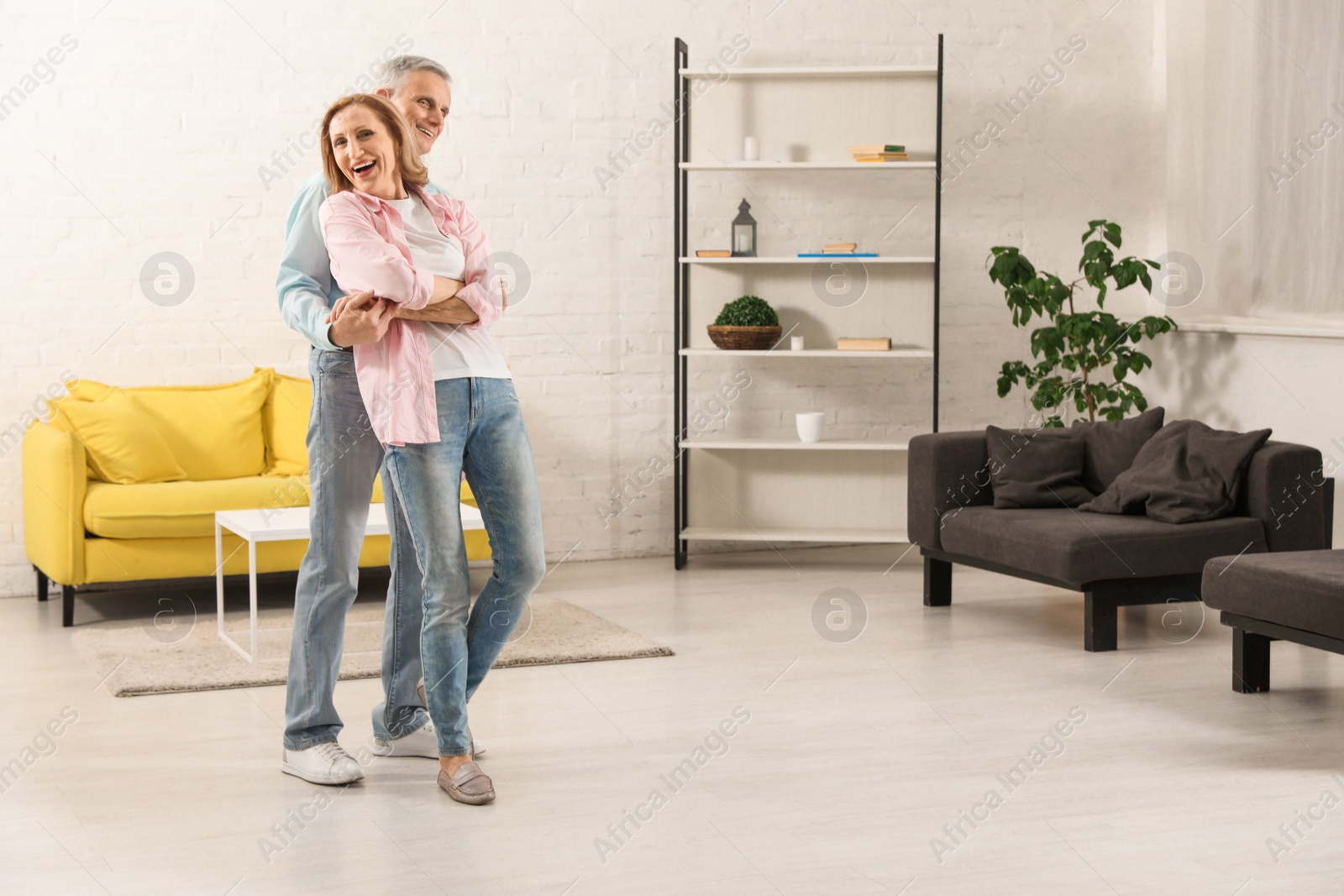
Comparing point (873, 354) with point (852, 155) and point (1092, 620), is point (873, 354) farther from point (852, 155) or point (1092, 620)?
point (1092, 620)

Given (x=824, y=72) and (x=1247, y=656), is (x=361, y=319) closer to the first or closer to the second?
(x=1247, y=656)

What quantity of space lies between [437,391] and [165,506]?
244 centimetres

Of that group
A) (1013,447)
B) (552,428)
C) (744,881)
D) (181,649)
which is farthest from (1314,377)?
(181,649)

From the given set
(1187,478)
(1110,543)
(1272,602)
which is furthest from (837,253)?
(1272,602)

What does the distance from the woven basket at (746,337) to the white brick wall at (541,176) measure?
408 mm

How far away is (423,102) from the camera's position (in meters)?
2.84

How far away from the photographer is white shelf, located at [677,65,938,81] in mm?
5598

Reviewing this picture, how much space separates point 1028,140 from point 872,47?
2.69ft

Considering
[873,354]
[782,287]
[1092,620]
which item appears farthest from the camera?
[782,287]

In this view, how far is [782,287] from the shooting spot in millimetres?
5988

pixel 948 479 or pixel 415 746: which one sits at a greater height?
pixel 948 479

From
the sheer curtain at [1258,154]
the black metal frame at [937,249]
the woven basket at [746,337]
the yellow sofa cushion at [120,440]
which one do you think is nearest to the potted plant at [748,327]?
the woven basket at [746,337]

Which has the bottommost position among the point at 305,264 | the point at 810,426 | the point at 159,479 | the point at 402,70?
the point at 159,479

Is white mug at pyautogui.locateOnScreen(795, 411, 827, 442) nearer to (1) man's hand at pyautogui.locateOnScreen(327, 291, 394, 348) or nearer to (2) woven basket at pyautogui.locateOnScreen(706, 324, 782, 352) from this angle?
(2) woven basket at pyautogui.locateOnScreen(706, 324, 782, 352)
